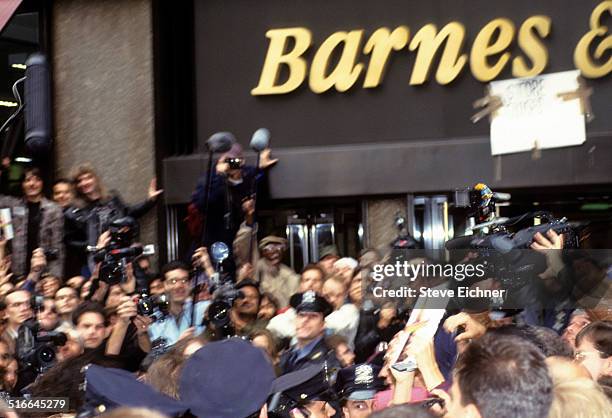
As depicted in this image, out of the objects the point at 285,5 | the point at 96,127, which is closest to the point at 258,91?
the point at 285,5

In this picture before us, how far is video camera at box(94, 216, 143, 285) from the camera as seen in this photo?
772cm

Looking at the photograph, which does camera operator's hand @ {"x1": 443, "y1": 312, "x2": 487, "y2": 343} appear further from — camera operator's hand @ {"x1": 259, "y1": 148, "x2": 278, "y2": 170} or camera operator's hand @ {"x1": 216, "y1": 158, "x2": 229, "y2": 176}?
camera operator's hand @ {"x1": 259, "y1": 148, "x2": 278, "y2": 170}

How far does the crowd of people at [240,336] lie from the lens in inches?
116

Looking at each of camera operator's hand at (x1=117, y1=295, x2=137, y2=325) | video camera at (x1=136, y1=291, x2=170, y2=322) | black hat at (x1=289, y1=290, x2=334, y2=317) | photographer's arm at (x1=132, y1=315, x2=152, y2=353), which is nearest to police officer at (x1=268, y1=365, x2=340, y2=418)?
black hat at (x1=289, y1=290, x2=334, y2=317)

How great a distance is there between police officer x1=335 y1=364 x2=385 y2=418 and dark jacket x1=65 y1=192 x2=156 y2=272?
405 cm

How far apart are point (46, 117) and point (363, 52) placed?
3.42m

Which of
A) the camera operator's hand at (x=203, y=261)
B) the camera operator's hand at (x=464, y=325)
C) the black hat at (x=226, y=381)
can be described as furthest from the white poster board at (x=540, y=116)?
the black hat at (x=226, y=381)

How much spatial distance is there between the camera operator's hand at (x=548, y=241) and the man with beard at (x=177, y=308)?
2282 millimetres

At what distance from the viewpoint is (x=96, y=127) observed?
10.4 metres

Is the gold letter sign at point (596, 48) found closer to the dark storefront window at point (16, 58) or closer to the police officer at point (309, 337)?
the police officer at point (309, 337)

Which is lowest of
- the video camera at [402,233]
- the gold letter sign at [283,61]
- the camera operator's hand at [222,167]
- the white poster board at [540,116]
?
the video camera at [402,233]

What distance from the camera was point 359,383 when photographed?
4.98 meters

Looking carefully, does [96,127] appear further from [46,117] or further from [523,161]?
[523,161]

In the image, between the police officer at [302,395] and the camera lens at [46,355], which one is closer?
the police officer at [302,395]
